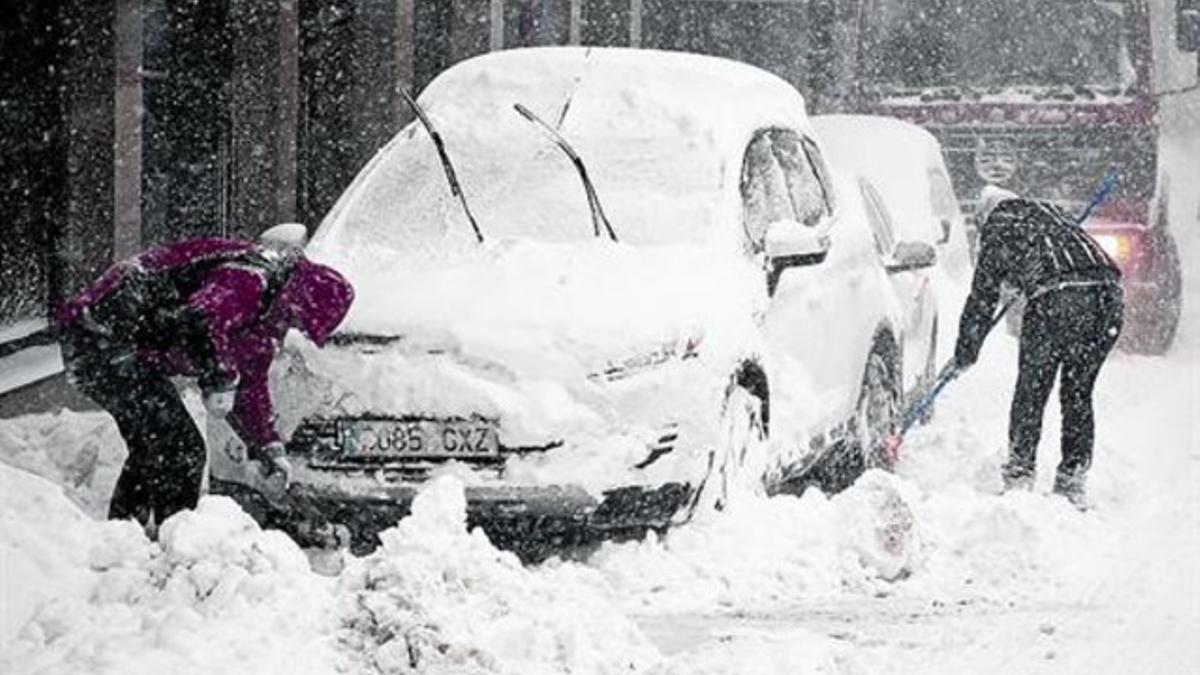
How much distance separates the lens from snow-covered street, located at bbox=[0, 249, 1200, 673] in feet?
18.2

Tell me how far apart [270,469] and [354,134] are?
987 cm

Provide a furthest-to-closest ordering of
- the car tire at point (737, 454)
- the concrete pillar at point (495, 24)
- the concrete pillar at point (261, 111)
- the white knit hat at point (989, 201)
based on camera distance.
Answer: the concrete pillar at point (495, 24) < the concrete pillar at point (261, 111) < the white knit hat at point (989, 201) < the car tire at point (737, 454)

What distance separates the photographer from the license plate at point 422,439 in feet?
23.8

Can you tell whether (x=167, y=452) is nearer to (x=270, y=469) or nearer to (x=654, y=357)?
(x=270, y=469)

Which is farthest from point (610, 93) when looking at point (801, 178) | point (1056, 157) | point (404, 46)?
point (404, 46)

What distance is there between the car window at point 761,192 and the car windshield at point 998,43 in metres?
7.13

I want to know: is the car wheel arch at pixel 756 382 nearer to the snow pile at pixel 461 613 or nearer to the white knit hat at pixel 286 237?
the white knit hat at pixel 286 237

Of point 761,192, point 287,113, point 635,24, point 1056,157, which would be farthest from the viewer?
point 635,24

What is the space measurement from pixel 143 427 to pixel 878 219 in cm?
537

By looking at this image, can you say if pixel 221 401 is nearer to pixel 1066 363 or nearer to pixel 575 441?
pixel 575 441

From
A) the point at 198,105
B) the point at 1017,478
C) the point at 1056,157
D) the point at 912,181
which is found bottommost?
the point at 1017,478

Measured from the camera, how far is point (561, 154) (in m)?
8.70

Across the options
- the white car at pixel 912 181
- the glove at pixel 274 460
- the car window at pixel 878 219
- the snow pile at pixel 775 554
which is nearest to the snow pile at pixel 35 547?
the glove at pixel 274 460

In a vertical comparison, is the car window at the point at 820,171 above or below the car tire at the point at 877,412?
above
